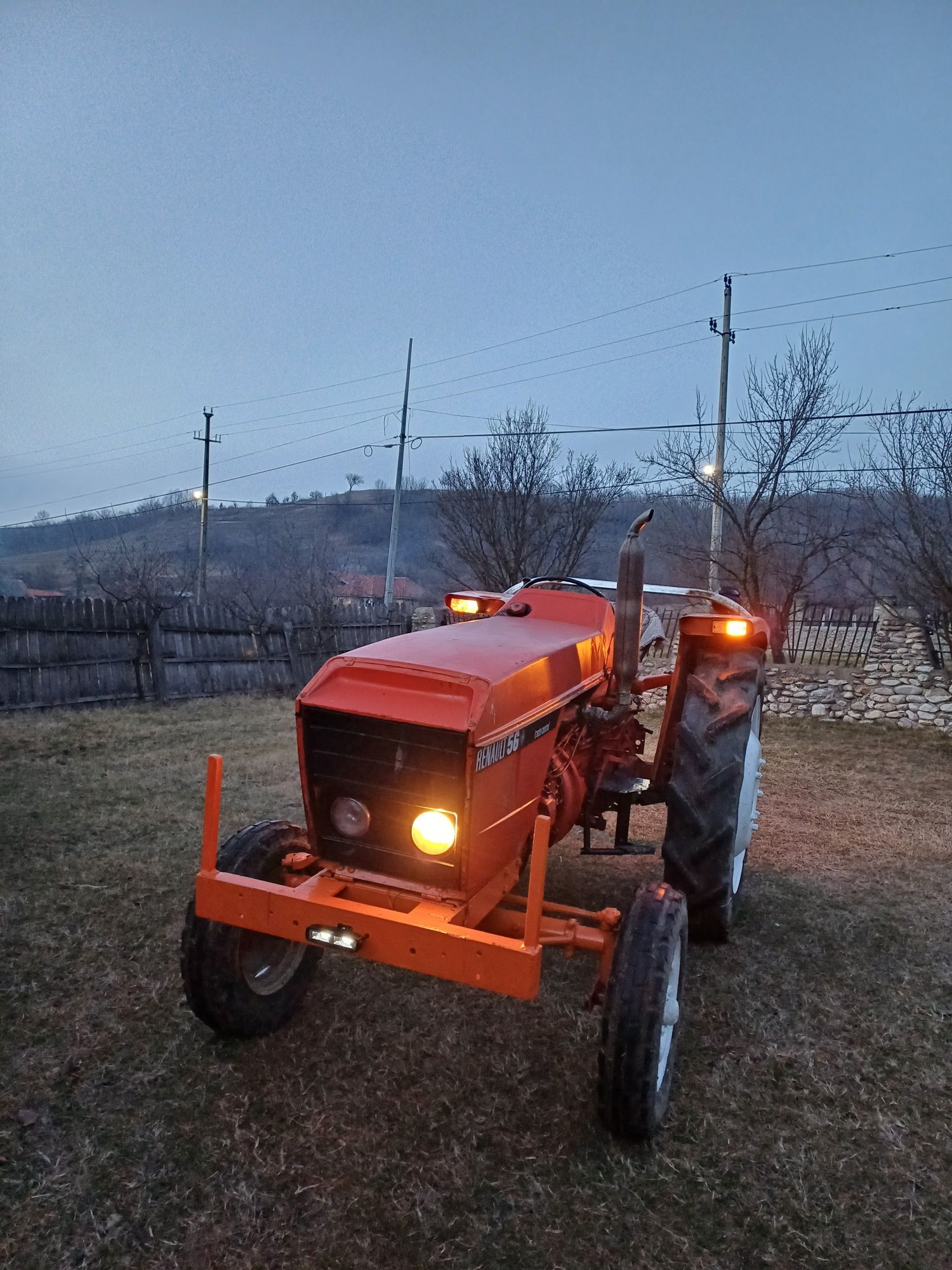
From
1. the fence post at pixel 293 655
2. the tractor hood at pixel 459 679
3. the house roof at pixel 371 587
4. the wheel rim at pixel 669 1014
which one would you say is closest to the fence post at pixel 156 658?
the fence post at pixel 293 655

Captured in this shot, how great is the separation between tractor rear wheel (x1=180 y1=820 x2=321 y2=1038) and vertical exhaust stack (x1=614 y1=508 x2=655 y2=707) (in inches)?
51.8

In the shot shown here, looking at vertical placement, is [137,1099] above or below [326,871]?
below

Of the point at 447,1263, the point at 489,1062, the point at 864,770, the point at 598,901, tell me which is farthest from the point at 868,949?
the point at 864,770

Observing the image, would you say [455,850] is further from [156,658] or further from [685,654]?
[156,658]

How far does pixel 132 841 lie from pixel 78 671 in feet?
17.9

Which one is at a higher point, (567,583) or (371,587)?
(567,583)

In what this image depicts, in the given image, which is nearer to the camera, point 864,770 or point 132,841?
point 132,841

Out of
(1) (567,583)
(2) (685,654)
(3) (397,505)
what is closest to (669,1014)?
(2) (685,654)

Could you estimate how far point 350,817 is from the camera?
2.50m

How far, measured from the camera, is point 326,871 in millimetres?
2549

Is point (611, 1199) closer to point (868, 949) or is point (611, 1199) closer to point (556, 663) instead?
point (556, 663)

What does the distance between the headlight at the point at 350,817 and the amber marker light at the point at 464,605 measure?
5.93 feet

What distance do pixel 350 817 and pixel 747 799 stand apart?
6.55 ft

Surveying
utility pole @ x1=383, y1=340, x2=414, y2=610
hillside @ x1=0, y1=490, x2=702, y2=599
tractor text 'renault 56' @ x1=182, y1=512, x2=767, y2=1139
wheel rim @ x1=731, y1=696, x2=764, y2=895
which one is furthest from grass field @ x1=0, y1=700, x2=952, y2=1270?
hillside @ x1=0, y1=490, x2=702, y2=599
